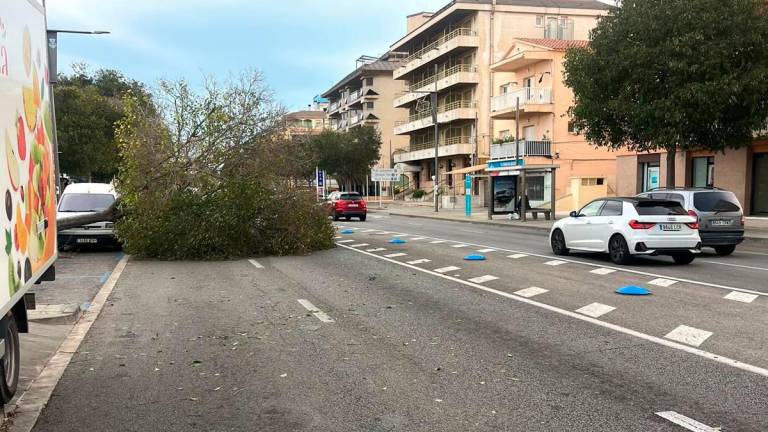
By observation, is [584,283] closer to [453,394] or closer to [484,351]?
[484,351]

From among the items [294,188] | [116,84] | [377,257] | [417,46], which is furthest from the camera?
[417,46]

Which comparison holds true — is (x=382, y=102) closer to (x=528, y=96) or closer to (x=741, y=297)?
(x=528, y=96)

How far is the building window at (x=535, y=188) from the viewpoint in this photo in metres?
34.8

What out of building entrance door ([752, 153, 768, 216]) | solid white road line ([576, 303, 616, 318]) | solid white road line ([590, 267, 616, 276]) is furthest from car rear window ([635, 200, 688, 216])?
building entrance door ([752, 153, 768, 216])

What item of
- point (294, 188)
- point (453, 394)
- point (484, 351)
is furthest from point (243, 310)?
point (294, 188)

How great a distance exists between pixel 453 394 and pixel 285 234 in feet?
38.0

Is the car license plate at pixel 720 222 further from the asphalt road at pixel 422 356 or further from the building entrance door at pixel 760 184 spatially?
the building entrance door at pixel 760 184

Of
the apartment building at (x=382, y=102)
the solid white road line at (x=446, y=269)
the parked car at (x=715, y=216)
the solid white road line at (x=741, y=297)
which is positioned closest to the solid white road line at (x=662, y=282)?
the solid white road line at (x=741, y=297)

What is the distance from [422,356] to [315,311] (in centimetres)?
271

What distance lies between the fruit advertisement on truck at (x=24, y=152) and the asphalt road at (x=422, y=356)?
3.66 feet

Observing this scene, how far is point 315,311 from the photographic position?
858cm

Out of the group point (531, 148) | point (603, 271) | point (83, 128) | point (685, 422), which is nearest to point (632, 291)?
point (603, 271)

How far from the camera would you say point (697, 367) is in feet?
18.9

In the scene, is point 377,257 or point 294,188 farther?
point 294,188
